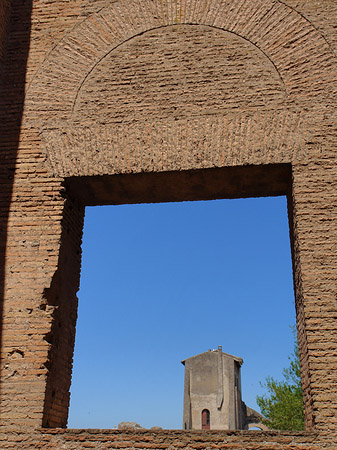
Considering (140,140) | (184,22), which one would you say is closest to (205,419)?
(140,140)

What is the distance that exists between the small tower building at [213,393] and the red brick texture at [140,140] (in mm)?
20438

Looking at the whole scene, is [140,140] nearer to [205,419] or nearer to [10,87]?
[10,87]

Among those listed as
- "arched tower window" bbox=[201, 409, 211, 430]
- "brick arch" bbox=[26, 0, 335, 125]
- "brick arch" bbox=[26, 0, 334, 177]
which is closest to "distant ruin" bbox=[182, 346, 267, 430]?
"arched tower window" bbox=[201, 409, 211, 430]

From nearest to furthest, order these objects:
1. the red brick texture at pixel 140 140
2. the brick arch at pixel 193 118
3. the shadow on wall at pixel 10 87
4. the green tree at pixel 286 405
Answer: the red brick texture at pixel 140 140, the brick arch at pixel 193 118, the shadow on wall at pixel 10 87, the green tree at pixel 286 405

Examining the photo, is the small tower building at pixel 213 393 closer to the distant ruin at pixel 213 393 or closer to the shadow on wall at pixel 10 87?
the distant ruin at pixel 213 393

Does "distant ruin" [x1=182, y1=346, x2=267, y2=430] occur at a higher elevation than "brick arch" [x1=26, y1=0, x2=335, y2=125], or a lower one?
lower

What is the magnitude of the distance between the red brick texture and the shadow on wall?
16 mm

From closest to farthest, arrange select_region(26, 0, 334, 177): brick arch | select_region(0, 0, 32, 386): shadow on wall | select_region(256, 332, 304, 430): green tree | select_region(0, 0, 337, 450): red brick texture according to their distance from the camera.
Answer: select_region(0, 0, 337, 450): red brick texture < select_region(26, 0, 334, 177): brick arch < select_region(0, 0, 32, 386): shadow on wall < select_region(256, 332, 304, 430): green tree

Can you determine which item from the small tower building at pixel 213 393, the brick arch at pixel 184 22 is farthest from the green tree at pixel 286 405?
the brick arch at pixel 184 22

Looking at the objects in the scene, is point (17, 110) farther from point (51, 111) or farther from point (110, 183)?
point (110, 183)

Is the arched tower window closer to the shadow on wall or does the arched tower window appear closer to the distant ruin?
the distant ruin

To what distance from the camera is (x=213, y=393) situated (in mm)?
24406

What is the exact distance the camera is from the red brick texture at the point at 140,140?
4676 mm

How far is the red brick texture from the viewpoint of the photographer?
468 cm
